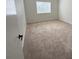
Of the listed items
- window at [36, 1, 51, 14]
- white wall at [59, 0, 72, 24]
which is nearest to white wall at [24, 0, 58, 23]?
window at [36, 1, 51, 14]

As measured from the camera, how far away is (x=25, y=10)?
12.1 feet

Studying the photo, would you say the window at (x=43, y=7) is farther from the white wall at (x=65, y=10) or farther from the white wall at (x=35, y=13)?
the white wall at (x=65, y=10)

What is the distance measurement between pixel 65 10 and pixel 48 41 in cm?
190

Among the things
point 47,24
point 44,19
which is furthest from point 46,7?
point 47,24

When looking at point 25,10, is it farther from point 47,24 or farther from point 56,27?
point 56,27

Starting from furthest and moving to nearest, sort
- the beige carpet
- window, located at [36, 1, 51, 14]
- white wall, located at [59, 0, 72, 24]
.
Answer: white wall, located at [59, 0, 72, 24], window, located at [36, 1, 51, 14], the beige carpet

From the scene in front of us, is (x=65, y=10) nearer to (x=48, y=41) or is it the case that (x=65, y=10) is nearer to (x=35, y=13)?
(x=35, y=13)

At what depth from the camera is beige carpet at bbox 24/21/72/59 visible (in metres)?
2.75

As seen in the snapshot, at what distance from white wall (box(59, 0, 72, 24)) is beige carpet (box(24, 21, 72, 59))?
0.53m

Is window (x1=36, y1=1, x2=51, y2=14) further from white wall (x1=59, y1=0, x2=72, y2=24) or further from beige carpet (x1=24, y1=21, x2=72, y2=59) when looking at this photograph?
beige carpet (x1=24, y1=21, x2=72, y2=59)

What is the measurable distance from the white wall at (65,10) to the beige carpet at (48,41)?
533 millimetres

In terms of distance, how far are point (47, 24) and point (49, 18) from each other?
253 millimetres

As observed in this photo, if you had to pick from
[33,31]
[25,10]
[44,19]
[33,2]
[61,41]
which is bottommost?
[61,41]
